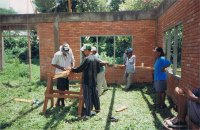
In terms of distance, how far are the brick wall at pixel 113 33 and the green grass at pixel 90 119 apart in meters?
2.13

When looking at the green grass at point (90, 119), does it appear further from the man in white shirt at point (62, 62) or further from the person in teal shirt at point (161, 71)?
the man in white shirt at point (62, 62)

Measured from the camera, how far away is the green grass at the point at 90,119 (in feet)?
22.8

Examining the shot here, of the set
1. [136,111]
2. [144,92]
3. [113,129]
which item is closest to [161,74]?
[136,111]

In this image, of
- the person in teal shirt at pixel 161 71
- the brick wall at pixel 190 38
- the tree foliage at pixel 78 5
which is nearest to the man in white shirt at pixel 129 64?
the brick wall at pixel 190 38

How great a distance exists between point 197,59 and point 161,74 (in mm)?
2005

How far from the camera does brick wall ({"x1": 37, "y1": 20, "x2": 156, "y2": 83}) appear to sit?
1342cm

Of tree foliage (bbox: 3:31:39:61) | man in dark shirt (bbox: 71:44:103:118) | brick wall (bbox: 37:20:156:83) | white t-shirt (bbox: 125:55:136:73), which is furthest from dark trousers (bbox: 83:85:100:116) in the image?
tree foliage (bbox: 3:31:39:61)

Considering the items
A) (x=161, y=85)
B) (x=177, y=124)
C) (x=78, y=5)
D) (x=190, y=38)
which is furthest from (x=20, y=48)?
(x=177, y=124)

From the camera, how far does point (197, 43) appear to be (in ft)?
20.5

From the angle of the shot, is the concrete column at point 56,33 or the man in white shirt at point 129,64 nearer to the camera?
the man in white shirt at point 129,64

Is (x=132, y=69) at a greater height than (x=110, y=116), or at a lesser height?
greater

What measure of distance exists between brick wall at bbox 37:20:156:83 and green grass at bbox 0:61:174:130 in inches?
→ 83.8

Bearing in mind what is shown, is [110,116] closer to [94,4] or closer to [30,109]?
[30,109]

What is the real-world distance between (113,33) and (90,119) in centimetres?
673
